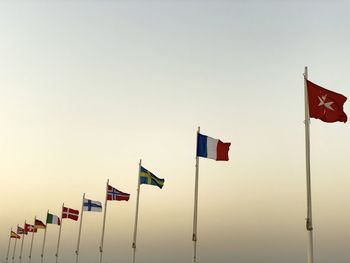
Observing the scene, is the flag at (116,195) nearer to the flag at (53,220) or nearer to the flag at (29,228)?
the flag at (53,220)

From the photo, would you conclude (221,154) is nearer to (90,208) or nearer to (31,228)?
(90,208)

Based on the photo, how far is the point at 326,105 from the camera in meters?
24.7

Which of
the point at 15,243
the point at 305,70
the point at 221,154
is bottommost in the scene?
the point at 15,243

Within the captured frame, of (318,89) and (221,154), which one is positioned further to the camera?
(221,154)

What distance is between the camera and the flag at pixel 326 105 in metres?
24.5

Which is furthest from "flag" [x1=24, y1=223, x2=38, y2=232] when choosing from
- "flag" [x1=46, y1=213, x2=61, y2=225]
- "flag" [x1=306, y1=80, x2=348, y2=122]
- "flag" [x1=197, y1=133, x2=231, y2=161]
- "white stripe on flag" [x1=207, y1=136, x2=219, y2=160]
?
"flag" [x1=306, y1=80, x2=348, y2=122]

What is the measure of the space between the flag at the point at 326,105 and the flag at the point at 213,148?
10.3 m

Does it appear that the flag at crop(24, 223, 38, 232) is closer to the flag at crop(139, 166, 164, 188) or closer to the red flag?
the red flag

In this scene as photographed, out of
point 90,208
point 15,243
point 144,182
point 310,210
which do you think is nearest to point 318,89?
point 310,210

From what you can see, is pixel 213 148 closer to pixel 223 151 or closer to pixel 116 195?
pixel 223 151

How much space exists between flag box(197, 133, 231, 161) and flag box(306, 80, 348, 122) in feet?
33.9

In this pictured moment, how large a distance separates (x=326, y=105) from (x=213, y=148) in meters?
11.5

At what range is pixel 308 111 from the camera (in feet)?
82.7

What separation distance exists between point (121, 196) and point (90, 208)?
8.70 meters
